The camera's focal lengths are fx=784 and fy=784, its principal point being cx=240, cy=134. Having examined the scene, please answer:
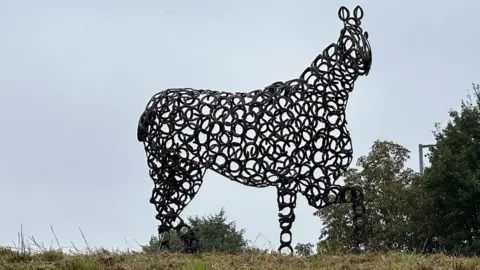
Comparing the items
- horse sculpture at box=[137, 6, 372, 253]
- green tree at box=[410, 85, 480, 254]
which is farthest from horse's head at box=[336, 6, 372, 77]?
green tree at box=[410, 85, 480, 254]

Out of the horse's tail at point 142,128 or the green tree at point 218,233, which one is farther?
the green tree at point 218,233

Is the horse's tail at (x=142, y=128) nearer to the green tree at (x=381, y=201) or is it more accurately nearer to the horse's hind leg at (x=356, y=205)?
the horse's hind leg at (x=356, y=205)

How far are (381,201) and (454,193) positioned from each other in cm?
273

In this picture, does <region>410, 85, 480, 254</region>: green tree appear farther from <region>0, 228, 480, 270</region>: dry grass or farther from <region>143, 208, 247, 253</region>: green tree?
<region>0, 228, 480, 270</region>: dry grass

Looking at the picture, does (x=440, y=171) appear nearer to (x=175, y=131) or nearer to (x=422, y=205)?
(x=422, y=205)

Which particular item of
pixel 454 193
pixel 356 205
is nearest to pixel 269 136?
pixel 356 205

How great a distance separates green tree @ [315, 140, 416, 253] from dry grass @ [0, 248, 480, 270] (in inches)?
437

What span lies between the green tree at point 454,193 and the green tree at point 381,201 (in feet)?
2.49

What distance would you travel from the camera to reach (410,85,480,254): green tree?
17.3 metres

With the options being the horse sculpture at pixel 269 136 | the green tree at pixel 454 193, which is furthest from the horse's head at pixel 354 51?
the green tree at pixel 454 193

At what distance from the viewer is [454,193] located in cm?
1791

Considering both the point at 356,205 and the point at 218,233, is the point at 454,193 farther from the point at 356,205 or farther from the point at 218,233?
the point at 356,205

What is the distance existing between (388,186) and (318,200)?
11532 mm

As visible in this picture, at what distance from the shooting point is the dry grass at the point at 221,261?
7289 mm
